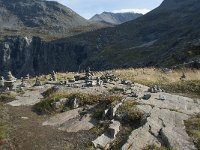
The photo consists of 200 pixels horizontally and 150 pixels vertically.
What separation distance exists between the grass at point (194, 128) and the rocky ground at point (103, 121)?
40 cm

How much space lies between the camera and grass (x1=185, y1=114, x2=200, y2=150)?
28.9 m

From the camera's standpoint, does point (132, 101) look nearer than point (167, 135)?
No

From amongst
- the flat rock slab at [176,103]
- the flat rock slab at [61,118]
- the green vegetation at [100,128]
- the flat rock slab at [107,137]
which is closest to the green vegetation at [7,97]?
the flat rock slab at [61,118]

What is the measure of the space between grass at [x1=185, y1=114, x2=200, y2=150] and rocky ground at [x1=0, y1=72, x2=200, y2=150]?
40 centimetres

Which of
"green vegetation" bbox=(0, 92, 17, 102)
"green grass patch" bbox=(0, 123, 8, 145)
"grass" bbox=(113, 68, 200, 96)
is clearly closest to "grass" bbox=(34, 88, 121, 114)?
"green grass patch" bbox=(0, 123, 8, 145)

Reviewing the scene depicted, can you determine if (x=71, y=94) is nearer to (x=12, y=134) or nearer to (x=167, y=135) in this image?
(x=12, y=134)

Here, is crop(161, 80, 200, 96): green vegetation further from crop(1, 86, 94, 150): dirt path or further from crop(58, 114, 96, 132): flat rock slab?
crop(1, 86, 94, 150): dirt path

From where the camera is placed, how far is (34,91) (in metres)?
48.5

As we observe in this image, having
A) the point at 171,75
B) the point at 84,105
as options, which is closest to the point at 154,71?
the point at 171,75

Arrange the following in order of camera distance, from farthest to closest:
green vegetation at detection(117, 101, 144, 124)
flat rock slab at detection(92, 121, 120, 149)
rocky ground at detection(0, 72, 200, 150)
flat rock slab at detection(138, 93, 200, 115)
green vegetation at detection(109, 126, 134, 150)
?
flat rock slab at detection(138, 93, 200, 115)
green vegetation at detection(117, 101, 144, 124)
rocky ground at detection(0, 72, 200, 150)
flat rock slab at detection(92, 121, 120, 149)
green vegetation at detection(109, 126, 134, 150)

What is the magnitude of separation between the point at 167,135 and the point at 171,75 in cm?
3165

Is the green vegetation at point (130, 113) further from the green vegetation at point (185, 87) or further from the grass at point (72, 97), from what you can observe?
the green vegetation at point (185, 87)

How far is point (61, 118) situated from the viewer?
36.5 meters

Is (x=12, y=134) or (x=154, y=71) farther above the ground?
(x=154, y=71)
